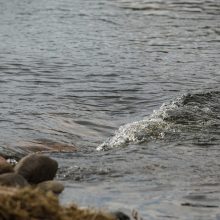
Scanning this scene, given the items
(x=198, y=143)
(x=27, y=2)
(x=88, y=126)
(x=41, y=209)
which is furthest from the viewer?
(x=27, y=2)

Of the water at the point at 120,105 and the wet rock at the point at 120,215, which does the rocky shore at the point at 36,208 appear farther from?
the water at the point at 120,105

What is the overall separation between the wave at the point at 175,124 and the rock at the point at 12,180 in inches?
130

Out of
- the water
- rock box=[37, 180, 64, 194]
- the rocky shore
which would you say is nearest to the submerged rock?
the rocky shore

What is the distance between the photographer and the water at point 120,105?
26.2 feet

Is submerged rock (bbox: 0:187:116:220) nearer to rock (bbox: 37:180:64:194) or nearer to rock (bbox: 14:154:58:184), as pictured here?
rock (bbox: 37:180:64:194)

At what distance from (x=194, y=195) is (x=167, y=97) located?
22.9ft

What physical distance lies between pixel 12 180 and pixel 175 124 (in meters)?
5.24

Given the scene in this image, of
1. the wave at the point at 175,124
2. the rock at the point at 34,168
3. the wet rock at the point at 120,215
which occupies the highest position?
the rock at the point at 34,168

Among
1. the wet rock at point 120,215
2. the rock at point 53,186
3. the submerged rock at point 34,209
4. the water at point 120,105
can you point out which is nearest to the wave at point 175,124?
the water at point 120,105

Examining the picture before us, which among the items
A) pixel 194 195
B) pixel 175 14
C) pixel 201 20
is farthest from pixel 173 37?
pixel 194 195

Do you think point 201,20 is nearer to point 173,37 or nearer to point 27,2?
point 173,37

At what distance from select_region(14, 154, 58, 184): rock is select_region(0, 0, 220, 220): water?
14.5 inches

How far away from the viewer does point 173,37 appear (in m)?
23.5

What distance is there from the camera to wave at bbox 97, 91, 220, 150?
10734mm
